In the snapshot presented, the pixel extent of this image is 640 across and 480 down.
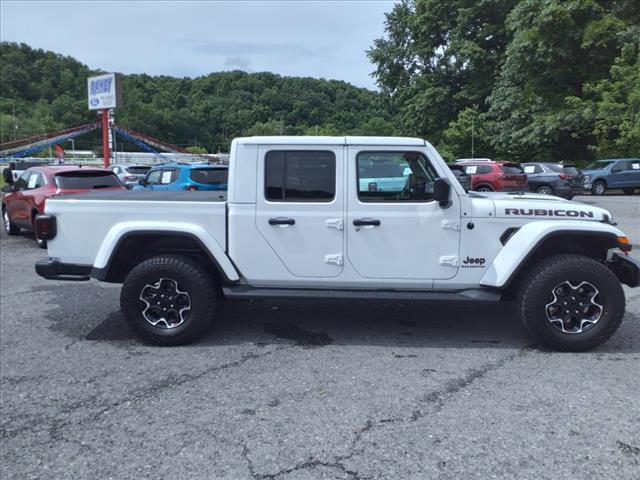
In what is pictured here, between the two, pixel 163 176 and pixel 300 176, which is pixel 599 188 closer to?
pixel 163 176

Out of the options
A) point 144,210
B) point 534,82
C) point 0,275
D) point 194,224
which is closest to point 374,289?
point 194,224

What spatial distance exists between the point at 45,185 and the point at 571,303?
9777mm

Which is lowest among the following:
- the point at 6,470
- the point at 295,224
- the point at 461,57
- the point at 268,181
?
the point at 6,470

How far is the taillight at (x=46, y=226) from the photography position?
4801 mm

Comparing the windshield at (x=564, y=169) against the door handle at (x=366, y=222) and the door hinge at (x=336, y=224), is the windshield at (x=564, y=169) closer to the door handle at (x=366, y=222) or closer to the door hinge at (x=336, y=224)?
the door handle at (x=366, y=222)

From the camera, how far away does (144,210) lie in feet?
15.5

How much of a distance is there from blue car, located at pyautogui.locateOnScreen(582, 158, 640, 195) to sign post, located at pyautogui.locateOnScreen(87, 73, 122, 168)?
23768 mm

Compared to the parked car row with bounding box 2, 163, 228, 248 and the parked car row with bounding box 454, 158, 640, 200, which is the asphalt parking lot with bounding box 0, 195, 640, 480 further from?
the parked car row with bounding box 454, 158, 640, 200

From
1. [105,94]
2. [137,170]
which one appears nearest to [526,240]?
[137,170]

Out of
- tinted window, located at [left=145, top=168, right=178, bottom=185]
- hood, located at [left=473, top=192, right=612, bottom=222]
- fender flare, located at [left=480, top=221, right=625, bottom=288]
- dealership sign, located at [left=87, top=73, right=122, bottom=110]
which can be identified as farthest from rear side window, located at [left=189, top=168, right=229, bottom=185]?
dealership sign, located at [left=87, top=73, right=122, bottom=110]

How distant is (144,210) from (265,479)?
277cm

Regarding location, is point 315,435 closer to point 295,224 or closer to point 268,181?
point 295,224

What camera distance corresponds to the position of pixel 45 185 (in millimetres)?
10438

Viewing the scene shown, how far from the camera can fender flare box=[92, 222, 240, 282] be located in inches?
181
